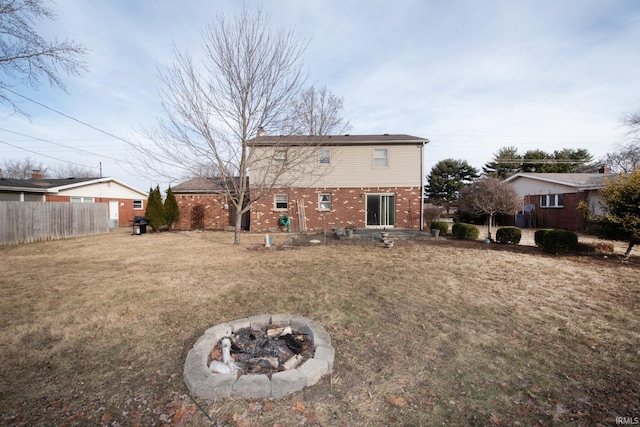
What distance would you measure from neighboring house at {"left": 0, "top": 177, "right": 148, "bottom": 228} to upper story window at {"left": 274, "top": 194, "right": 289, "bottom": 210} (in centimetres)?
1414

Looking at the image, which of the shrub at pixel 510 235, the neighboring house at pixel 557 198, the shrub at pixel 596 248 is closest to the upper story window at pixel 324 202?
the shrub at pixel 510 235

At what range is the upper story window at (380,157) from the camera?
14.9 m

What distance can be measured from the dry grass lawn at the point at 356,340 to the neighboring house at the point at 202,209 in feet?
36.0

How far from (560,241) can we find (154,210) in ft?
63.4

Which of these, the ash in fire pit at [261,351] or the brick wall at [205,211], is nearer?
the ash in fire pit at [261,351]

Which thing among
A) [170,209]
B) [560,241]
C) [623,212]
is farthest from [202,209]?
[623,212]

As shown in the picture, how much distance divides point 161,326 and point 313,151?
9.80 meters

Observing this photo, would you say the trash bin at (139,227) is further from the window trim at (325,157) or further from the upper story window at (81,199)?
the window trim at (325,157)

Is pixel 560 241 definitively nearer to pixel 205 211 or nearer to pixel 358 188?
pixel 358 188

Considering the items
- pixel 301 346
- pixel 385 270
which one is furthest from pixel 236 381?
pixel 385 270

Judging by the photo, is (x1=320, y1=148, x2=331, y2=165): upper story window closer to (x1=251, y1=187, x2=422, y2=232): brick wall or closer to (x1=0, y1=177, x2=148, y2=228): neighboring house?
(x1=251, y1=187, x2=422, y2=232): brick wall

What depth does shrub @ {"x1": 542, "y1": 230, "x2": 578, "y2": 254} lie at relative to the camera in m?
8.34

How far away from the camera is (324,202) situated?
15.2 meters

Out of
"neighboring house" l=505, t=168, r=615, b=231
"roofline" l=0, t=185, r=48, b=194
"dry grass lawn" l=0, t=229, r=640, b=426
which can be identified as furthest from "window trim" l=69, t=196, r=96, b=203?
"neighboring house" l=505, t=168, r=615, b=231
